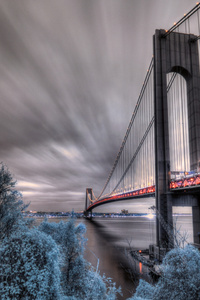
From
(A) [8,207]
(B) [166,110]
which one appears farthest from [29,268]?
(B) [166,110]

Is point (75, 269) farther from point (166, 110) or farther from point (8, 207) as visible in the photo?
point (166, 110)

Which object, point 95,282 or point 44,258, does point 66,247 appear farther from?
point 44,258

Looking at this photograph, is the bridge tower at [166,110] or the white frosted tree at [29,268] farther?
the bridge tower at [166,110]

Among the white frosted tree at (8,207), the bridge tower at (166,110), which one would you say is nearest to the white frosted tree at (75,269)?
the white frosted tree at (8,207)

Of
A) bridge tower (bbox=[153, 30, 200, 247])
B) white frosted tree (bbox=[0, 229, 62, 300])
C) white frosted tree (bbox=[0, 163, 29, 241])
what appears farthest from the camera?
bridge tower (bbox=[153, 30, 200, 247])

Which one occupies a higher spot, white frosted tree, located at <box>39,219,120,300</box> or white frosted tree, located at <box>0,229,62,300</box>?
white frosted tree, located at <box>0,229,62,300</box>

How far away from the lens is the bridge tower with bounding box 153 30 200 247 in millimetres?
30438

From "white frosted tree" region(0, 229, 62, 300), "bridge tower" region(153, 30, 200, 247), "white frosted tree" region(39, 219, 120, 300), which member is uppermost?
"bridge tower" region(153, 30, 200, 247)

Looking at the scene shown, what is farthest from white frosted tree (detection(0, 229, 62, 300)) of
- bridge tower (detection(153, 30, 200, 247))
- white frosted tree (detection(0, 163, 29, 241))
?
bridge tower (detection(153, 30, 200, 247))

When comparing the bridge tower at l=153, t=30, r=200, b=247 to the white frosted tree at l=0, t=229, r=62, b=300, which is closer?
the white frosted tree at l=0, t=229, r=62, b=300

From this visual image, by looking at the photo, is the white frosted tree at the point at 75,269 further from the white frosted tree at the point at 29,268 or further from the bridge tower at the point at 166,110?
the bridge tower at the point at 166,110

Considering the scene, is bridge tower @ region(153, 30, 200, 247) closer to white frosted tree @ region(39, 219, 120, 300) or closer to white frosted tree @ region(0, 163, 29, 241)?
white frosted tree @ region(39, 219, 120, 300)

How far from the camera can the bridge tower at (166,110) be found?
1198 inches

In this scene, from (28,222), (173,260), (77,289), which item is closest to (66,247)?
(77,289)
